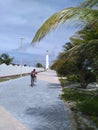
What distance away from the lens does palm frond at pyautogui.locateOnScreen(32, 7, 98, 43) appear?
797 cm

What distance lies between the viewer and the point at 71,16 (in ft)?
28.0

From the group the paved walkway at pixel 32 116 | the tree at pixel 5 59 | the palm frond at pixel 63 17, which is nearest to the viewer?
the palm frond at pixel 63 17

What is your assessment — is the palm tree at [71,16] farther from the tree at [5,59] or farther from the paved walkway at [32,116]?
the tree at [5,59]

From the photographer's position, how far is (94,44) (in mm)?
10578

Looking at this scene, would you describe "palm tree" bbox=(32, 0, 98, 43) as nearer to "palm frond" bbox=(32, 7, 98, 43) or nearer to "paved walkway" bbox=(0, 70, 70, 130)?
"palm frond" bbox=(32, 7, 98, 43)

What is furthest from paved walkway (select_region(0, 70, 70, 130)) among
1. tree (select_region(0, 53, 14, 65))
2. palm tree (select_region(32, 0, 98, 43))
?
tree (select_region(0, 53, 14, 65))

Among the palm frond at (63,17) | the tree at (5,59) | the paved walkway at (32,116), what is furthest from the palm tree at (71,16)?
the tree at (5,59)

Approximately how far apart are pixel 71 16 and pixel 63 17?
285 mm

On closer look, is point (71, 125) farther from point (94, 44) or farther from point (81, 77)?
point (81, 77)

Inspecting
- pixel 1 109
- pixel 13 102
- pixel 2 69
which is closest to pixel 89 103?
pixel 13 102

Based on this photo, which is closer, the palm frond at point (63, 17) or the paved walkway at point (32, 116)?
the palm frond at point (63, 17)

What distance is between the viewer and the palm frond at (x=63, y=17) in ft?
26.1

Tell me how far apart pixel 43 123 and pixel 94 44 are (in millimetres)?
3064

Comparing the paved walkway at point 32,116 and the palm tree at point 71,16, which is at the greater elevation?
the palm tree at point 71,16
